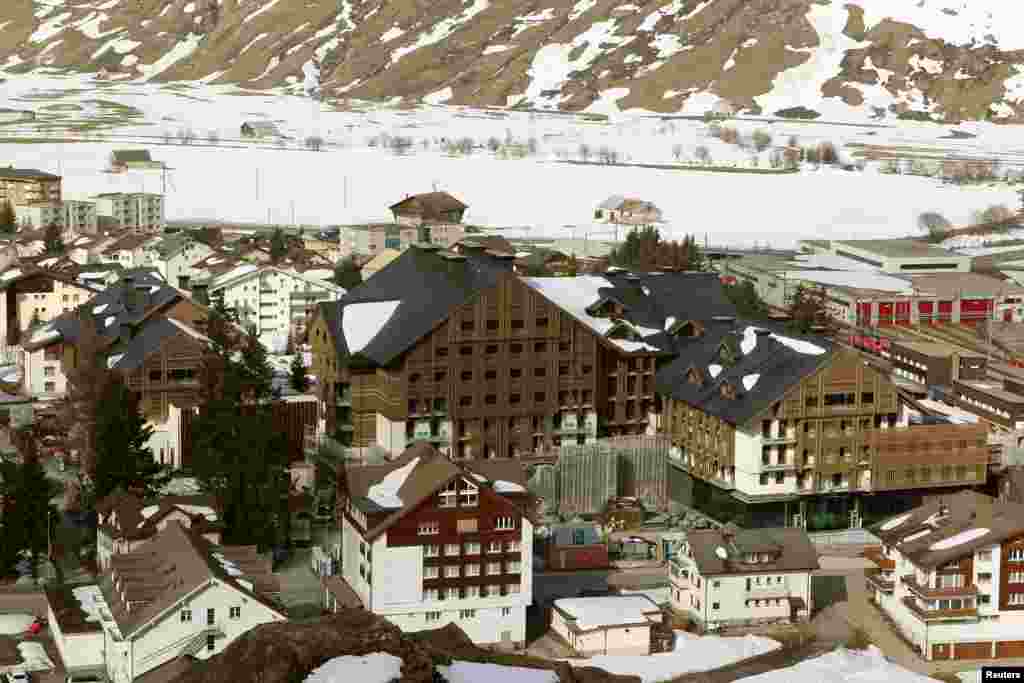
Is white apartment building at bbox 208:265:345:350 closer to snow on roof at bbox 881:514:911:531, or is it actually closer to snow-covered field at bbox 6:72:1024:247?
snow on roof at bbox 881:514:911:531

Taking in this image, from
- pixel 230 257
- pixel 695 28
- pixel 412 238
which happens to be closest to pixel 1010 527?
pixel 230 257

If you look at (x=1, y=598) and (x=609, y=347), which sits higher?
(x=609, y=347)

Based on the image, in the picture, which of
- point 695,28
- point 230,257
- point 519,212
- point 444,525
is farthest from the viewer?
point 695,28

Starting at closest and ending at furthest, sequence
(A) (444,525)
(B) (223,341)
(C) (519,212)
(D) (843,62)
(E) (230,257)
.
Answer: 1. (A) (444,525)
2. (B) (223,341)
3. (E) (230,257)
4. (C) (519,212)
5. (D) (843,62)

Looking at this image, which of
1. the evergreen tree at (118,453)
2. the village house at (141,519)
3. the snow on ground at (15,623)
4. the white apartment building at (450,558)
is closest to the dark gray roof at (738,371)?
the white apartment building at (450,558)

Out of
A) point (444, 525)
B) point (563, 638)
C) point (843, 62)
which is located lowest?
point (563, 638)

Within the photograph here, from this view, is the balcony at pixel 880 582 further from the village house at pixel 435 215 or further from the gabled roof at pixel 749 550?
the village house at pixel 435 215

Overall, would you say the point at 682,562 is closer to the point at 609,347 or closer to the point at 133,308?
the point at 609,347

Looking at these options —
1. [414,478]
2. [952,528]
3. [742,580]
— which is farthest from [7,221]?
[952,528]
